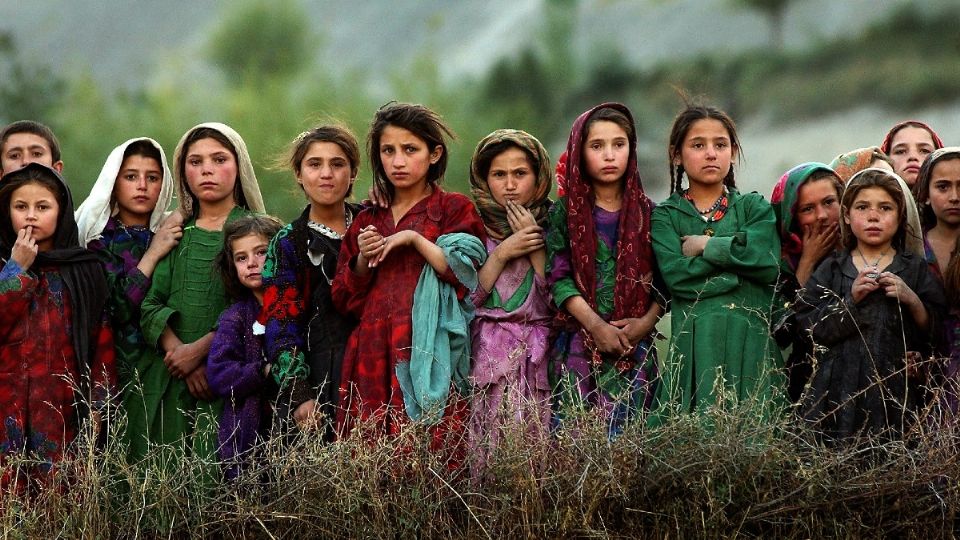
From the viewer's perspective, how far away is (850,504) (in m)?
5.06

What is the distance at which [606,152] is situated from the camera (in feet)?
19.5

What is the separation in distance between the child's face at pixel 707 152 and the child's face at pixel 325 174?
1563 mm

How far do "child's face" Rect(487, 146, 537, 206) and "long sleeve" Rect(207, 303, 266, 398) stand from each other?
1276 mm

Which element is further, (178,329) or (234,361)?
(178,329)

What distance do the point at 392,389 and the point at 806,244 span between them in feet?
6.41

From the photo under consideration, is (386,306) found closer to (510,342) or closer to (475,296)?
(475,296)

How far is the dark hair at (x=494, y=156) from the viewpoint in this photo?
20.1 ft

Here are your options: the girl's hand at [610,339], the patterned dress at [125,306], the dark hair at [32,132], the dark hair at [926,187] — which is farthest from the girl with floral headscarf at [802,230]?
the dark hair at [32,132]

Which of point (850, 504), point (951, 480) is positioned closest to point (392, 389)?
point (850, 504)

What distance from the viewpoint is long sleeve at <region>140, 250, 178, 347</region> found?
5.98 metres

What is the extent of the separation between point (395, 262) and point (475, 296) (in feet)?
1.26

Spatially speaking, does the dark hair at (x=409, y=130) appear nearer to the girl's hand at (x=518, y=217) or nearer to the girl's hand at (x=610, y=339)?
the girl's hand at (x=518, y=217)

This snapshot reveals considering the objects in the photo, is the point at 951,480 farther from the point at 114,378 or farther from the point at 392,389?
the point at 114,378

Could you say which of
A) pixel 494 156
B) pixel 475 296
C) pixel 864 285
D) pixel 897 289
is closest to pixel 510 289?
pixel 475 296
